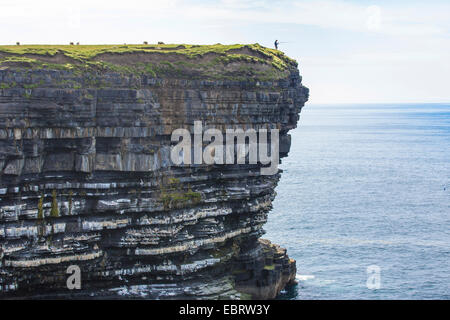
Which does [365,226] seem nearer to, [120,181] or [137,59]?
[137,59]

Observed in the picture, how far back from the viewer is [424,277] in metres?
73.6

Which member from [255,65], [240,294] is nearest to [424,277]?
[240,294]

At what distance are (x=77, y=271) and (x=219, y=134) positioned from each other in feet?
48.1

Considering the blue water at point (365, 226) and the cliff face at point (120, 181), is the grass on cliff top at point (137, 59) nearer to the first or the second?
the cliff face at point (120, 181)

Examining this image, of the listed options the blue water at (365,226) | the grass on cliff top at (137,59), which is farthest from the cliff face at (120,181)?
the blue water at (365,226)

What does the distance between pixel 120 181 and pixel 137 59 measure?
9.85 meters

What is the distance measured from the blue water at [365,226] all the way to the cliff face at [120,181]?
42.5 ft

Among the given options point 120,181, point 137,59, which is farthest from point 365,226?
point 120,181

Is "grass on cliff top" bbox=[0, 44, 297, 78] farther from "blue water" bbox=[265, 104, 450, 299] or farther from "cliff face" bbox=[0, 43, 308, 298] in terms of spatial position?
"blue water" bbox=[265, 104, 450, 299]

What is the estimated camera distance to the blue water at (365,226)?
7206cm

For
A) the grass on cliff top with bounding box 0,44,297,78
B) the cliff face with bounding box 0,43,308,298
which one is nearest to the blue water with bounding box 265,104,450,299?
the cliff face with bounding box 0,43,308,298

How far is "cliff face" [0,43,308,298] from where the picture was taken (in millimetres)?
53094

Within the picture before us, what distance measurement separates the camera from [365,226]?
9356 cm

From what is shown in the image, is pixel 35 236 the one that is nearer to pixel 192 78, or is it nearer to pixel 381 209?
pixel 192 78
